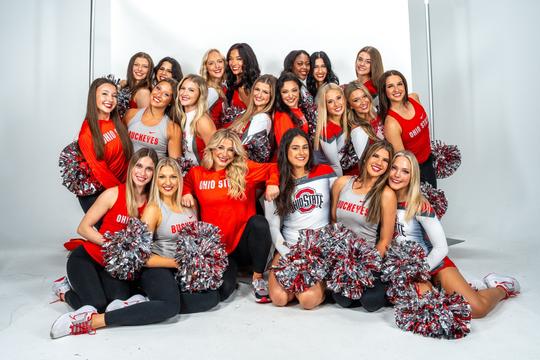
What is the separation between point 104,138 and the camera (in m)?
3.78

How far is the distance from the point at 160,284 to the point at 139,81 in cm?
214

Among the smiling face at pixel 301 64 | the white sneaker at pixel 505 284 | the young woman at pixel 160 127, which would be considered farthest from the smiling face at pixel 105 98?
the white sneaker at pixel 505 284

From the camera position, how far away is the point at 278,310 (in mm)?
3131

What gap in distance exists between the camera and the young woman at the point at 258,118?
391cm

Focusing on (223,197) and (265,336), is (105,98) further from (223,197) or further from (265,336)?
(265,336)

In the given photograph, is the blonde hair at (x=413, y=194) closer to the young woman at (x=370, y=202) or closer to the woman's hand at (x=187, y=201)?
the young woman at (x=370, y=202)

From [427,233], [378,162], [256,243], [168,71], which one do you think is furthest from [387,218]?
[168,71]

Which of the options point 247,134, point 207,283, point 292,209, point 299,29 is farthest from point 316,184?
point 299,29

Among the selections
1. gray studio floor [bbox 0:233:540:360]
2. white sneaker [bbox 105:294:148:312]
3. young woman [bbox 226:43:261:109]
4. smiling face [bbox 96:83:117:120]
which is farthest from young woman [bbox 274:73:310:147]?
white sneaker [bbox 105:294:148:312]

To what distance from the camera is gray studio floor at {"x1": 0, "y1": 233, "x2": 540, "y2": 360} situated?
8.04ft

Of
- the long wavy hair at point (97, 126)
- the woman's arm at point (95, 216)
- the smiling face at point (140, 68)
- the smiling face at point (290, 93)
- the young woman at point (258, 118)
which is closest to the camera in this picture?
the woman's arm at point (95, 216)

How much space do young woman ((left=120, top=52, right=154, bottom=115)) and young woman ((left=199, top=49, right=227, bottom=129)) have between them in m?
0.45

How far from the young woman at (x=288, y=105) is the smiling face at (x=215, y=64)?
28.7 inches

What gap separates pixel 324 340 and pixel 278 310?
555 mm
